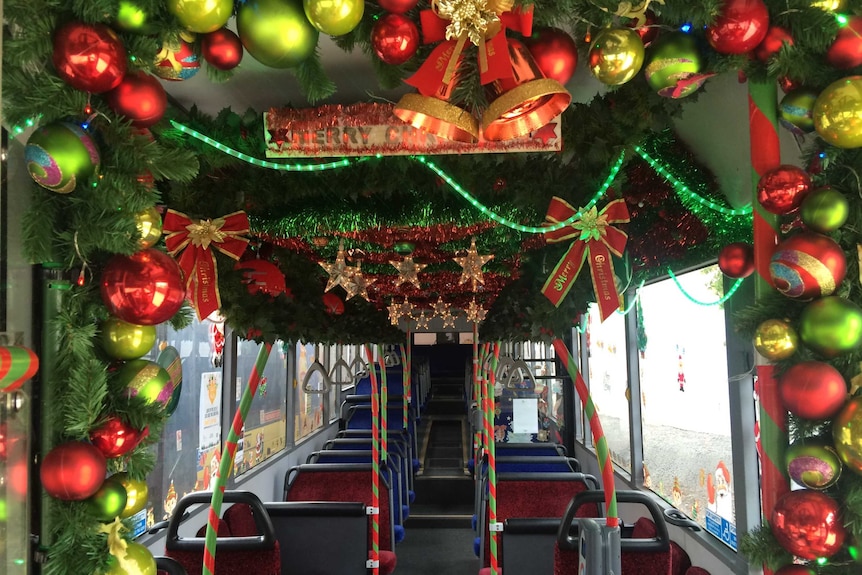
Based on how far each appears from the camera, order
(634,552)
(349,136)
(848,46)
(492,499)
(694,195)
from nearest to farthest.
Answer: (848,46) < (349,136) < (694,195) < (634,552) < (492,499)

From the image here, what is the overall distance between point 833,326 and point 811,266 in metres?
0.11

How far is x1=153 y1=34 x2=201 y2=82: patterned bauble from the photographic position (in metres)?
0.93

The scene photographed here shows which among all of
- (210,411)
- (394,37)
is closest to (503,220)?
(394,37)

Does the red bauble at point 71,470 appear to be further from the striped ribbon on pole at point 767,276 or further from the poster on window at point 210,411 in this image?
the poster on window at point 210,411

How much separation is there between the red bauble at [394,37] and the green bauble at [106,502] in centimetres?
81

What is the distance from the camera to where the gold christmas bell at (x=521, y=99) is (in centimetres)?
94

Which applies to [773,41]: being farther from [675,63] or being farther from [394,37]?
[394,37]

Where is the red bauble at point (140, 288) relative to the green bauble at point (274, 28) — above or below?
below

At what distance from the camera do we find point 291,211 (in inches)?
97.7

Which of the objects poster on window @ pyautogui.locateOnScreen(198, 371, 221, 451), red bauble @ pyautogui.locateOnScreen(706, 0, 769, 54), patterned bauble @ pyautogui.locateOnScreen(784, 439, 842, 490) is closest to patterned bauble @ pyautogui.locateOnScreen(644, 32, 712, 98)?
red bauble @ pyautogui.locateOnScreen(706, 0, 769, 54)

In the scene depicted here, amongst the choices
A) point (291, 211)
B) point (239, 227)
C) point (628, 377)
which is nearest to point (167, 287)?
point (239, 227)

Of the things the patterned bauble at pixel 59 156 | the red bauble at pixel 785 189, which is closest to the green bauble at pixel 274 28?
the patterned bauble at pixel 59 156

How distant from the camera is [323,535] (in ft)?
10.7

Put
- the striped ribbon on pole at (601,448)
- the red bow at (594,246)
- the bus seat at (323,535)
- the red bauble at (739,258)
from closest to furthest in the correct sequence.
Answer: the red bauble at (739,258) < the red bow at (594,246) < the striped ribbon on pole at (601,448) < the bus seat at (323,535)
